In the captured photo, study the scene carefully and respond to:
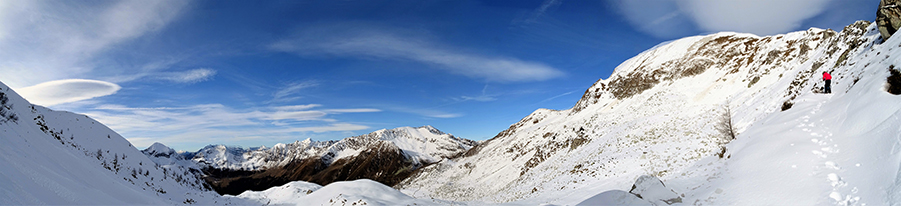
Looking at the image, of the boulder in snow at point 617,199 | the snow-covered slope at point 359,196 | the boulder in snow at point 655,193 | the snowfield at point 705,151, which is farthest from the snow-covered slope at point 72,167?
the boulder in snow at point 655,193

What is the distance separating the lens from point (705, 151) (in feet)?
60.2

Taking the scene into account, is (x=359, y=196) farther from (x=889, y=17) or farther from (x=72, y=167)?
(x=889, y=17)

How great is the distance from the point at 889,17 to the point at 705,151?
1016cm

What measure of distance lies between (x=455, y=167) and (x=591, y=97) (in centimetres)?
4128

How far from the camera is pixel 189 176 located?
18.5 metres

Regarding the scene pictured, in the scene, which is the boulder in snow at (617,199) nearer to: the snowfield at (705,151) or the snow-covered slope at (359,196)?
the snowfield at (705,151)

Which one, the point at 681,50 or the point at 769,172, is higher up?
the point at 681,50

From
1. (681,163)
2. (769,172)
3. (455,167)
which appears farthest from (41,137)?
(455,167)

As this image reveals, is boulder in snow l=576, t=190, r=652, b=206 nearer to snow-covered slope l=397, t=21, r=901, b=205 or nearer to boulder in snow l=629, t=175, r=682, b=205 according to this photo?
boulder in snow l=629, t=175, r=682, b=205

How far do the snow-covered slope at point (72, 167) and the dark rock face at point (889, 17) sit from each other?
30619mm

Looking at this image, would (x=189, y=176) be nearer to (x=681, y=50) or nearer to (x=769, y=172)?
(x=769, y=172)

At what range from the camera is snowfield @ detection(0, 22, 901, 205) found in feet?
24.0

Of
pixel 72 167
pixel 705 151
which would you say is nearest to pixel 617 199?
pixel 705 151

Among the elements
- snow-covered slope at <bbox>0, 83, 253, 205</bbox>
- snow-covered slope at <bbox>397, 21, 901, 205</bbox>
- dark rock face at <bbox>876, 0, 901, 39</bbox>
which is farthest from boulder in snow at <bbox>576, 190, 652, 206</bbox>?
dark rock face at <bbox>876, 0, 901, 39</bbox>
